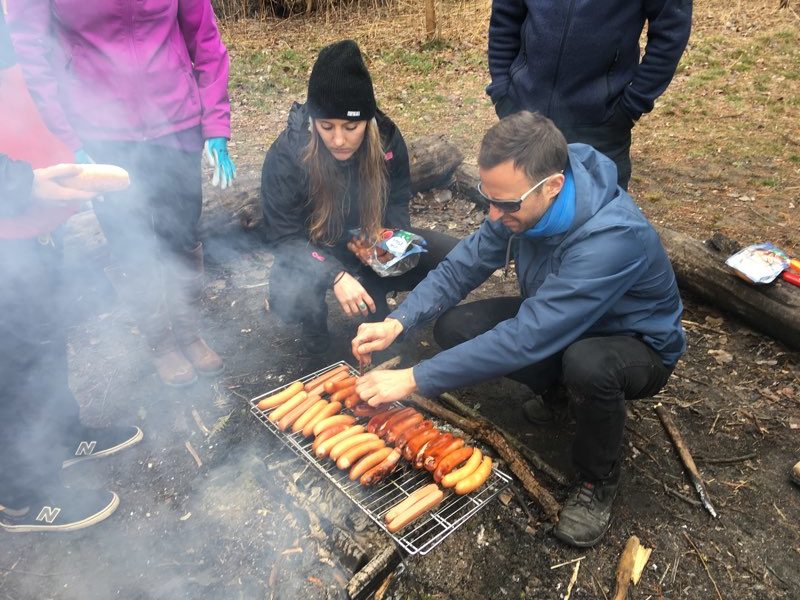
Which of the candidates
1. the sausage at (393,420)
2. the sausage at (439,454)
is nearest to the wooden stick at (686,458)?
the sausage at (439,454)

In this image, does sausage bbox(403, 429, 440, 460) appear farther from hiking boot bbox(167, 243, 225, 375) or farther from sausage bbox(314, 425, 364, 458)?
hiking boot bbox(167, 243, 225, 375)

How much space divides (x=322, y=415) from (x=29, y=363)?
162 cm

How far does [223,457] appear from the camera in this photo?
3574 millimetres

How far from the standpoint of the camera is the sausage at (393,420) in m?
3.19

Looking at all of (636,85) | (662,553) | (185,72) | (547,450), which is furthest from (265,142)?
(662,553)

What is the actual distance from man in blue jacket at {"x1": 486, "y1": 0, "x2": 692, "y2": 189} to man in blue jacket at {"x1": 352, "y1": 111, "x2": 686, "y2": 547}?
47.9 inches

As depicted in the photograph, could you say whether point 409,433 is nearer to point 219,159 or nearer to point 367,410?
point 367,410

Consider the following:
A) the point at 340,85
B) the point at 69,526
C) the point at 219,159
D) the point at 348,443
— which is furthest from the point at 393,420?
the point at 219,159

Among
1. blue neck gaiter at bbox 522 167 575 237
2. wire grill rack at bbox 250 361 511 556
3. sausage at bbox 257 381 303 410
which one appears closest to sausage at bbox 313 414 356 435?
wire grill rack at bbox 250 361 511 556

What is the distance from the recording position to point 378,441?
3.10 m

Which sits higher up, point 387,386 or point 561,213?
point 561,213

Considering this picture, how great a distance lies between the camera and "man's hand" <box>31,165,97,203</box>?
8.27 ft

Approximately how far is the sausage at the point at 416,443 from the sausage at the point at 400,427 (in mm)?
92

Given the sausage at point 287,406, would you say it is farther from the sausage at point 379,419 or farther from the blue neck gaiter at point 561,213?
the blue neck gaiter at point 561,213
